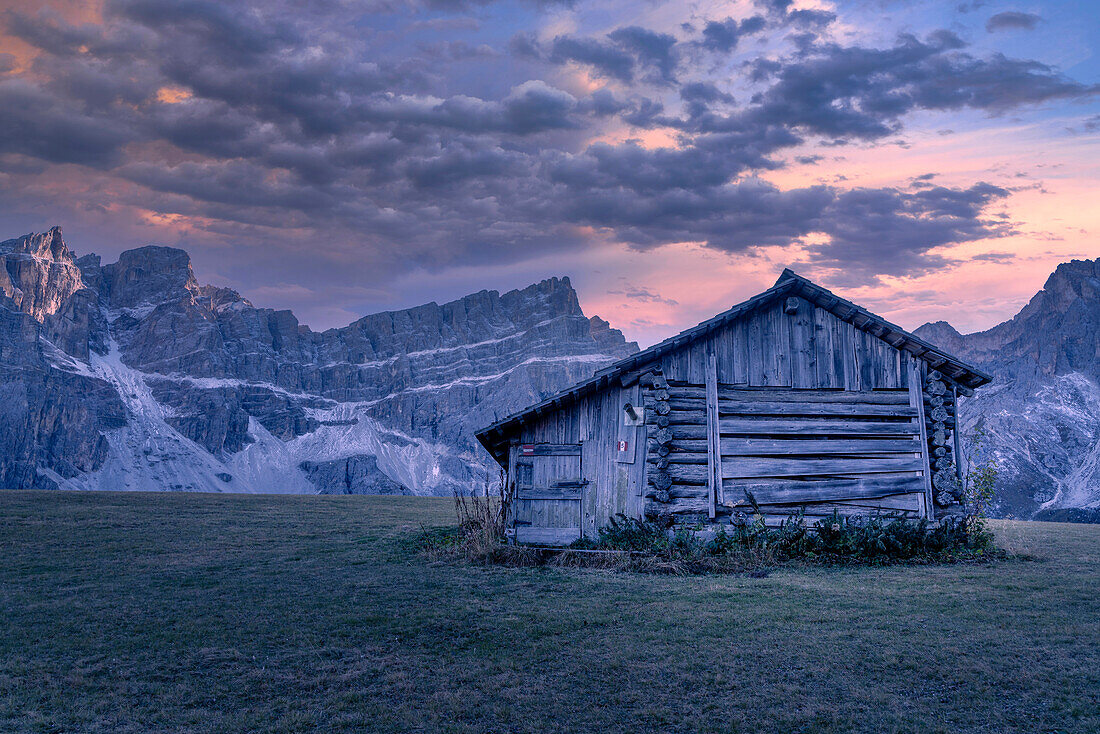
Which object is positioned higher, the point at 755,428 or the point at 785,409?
the point at 785,409

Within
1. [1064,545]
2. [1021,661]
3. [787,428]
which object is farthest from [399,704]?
[1064,545]

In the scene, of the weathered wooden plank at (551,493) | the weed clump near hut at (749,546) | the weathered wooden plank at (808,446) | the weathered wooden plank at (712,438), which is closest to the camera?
the weed clump near hut at (749,546)

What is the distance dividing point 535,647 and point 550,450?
9.11m

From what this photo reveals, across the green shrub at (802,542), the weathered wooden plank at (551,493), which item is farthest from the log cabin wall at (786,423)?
the weathered wooden plank at (551,493)

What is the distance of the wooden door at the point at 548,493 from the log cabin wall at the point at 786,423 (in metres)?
1.85

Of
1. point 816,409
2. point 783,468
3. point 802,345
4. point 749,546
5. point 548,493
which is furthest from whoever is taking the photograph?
point 802,345

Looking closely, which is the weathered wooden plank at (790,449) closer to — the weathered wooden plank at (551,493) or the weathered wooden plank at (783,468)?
the weathered wooden plank at (783,468)

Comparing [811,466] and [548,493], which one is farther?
[548,493]

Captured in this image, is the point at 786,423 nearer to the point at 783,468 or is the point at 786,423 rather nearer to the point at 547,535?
the point at 783,468

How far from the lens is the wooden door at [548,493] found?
17.3m

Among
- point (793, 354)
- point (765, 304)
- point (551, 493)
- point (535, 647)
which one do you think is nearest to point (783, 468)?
point (793, 354)

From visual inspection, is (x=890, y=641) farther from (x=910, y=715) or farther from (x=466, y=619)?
(x=466, y=619)

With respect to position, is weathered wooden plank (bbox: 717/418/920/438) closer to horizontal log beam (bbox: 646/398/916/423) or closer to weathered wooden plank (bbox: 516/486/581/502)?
horizontal log beam (bbox: 646/398/916/423)

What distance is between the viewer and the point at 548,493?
17.5m
